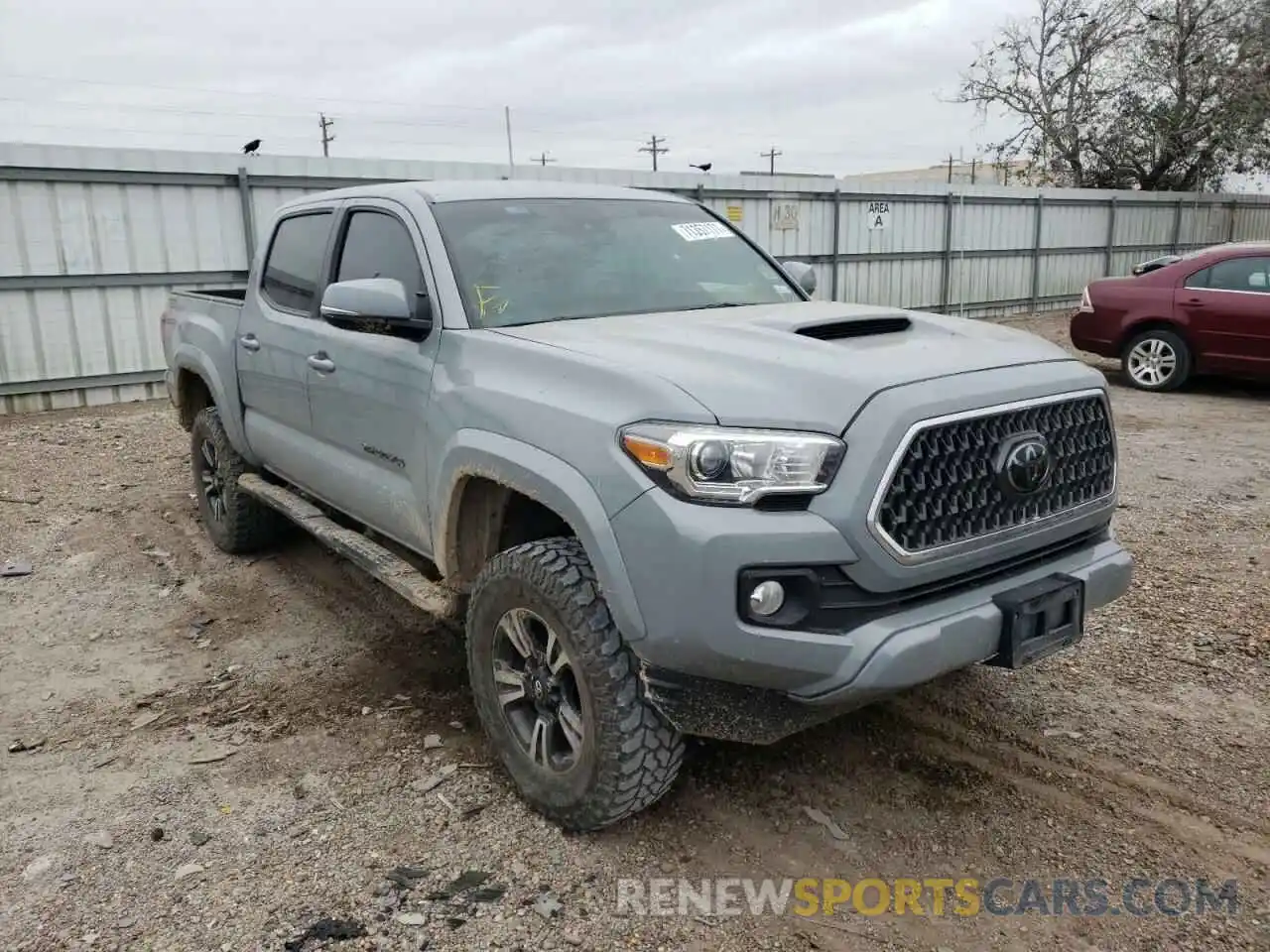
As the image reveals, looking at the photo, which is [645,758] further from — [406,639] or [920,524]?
[406,639]

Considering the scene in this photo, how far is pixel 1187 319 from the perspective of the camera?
10375 mm

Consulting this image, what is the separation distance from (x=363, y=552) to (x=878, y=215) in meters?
14.4

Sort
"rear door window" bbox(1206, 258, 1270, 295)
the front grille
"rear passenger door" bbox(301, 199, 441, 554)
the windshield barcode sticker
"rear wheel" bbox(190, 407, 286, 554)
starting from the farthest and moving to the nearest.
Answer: "rear door window" bbox(1206, 258, 1270, 295) < "rear wheel" bbox(190, 407, 286, 554) < the windshield barcode sticker < "rear passenger door" bbox(301, 199, 441, 554) < the front grille

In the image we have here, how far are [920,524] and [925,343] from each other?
0.71 m

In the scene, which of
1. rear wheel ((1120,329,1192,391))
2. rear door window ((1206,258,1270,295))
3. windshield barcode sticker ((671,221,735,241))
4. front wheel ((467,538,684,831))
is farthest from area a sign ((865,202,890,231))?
front wheel ((467,538,684,831))

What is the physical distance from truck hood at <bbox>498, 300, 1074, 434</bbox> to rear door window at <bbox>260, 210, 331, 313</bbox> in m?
1.57

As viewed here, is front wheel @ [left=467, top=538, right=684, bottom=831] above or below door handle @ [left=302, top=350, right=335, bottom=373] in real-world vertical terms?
below

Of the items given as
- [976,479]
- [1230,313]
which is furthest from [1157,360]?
[976,479]

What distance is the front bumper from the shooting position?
7.94 ft

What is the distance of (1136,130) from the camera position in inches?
989

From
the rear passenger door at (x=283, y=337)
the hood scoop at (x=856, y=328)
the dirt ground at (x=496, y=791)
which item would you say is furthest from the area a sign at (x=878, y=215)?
the hood scoop at (x=856, y=328)

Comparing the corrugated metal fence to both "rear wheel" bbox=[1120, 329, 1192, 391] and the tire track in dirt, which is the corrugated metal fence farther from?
Answer: the tire track in dirt

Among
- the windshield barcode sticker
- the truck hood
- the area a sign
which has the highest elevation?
the area a sign

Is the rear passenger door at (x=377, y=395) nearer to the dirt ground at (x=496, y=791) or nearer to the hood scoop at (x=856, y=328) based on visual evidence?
the dirt ground at (x=496, y=791)
